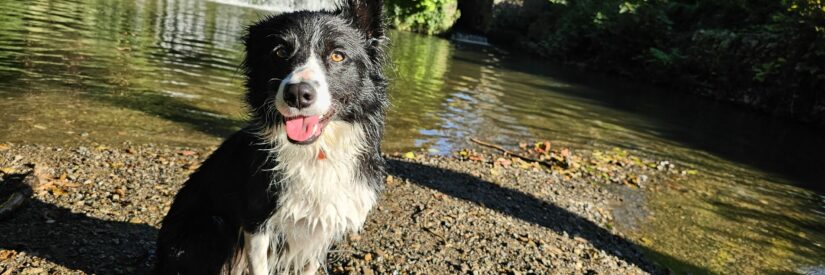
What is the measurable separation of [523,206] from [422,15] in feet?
137

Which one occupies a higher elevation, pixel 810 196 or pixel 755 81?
pixel 755 81

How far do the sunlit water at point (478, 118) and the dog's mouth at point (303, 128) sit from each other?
4.52ft

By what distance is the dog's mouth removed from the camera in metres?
3.48

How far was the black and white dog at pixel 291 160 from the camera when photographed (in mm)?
3633

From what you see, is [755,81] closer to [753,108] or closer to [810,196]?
[753,108]

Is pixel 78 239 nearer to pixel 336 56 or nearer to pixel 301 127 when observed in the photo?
pixel 301 127

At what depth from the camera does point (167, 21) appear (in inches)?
945

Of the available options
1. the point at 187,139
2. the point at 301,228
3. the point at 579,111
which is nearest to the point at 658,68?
the point at 579,111

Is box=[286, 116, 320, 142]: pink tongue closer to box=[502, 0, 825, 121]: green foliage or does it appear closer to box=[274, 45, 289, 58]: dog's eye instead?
box=[274, 45, 289, 58]: dog's eye

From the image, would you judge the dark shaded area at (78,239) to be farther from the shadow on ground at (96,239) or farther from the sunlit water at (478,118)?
the sunlit water at (478,118)

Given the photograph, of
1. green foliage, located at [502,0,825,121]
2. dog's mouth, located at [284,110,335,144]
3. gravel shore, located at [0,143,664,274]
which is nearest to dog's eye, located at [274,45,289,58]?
dog's mouth, located at [284,110,335,144]

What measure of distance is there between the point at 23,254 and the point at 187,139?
4.53m

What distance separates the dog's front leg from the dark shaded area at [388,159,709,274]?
12.2ft

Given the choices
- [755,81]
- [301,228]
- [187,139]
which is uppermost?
[755,81]
